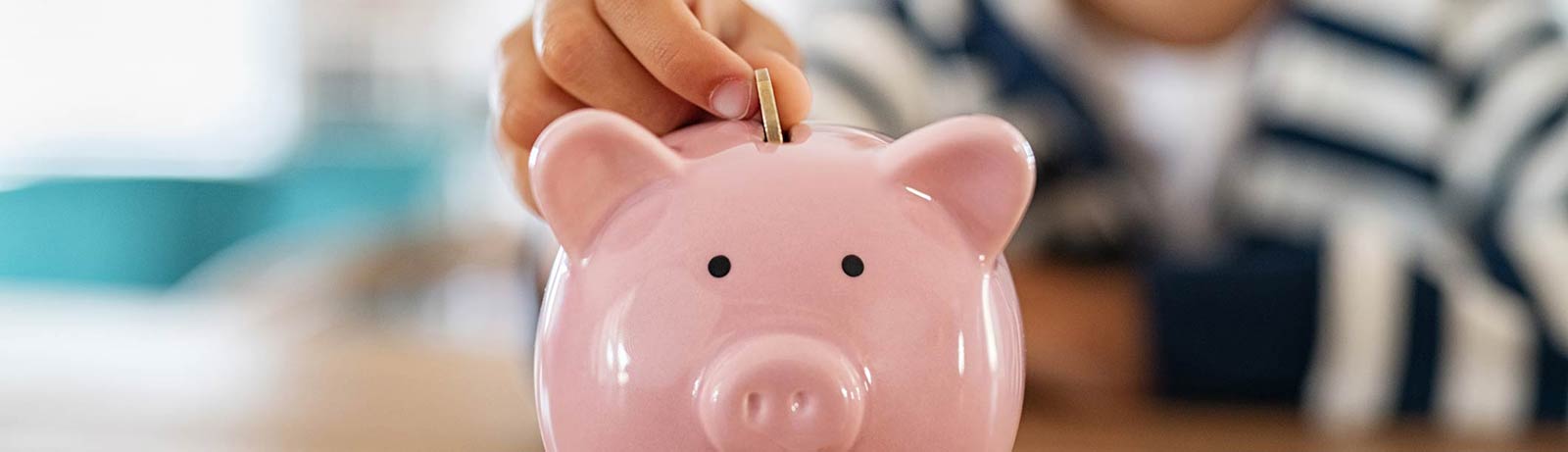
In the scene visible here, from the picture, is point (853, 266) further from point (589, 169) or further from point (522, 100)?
point (522, 100)

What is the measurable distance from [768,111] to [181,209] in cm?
312

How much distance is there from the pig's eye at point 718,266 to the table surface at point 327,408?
1.40 feet

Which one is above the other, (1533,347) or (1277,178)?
(1277,178)

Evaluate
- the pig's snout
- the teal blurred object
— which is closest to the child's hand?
the pig's snout

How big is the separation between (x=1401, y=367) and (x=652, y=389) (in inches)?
28.4

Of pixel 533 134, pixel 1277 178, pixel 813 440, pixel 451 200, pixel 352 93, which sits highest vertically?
pixel 352 93

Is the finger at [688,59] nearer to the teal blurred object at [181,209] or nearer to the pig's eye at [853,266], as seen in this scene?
the pig's eye at [853,266]

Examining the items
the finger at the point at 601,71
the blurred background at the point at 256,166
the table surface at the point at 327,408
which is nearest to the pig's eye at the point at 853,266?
the finger at the point at 601,71

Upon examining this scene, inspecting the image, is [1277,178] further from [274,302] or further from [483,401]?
[274,302]

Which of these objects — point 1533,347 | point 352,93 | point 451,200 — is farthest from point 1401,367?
point 352,93

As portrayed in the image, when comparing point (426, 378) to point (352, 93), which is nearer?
point (426, 378)

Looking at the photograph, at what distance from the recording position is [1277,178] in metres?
1.10

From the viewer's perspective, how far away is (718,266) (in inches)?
14.9

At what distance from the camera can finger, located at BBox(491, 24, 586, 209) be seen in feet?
1.72
